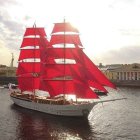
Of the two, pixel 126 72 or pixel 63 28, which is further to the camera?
pixel 126 72

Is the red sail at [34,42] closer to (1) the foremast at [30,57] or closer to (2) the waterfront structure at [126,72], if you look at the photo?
(1) the foremast at [30,57]

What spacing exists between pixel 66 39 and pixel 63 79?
6.64 metres

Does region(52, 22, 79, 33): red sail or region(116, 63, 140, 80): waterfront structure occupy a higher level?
region(52, 22, 79, 33): red sail

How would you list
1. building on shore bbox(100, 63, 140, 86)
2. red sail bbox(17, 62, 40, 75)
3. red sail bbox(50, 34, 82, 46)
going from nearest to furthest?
red sail bbox(50, 34, 82, 46)
red sail bbox(17, 62, 40, 75)
building on shore bbox(100, 63, 140, 86)

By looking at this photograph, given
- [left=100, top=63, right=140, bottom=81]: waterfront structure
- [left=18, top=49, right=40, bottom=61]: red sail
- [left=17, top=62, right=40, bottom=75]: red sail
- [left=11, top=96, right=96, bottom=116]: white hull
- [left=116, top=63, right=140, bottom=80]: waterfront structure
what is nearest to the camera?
[left=11, top=96, right=96, bottom=116]: white hull

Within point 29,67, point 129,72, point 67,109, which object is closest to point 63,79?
point 67,109

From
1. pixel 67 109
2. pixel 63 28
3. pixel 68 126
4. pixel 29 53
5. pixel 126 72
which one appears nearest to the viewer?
pixel 68 126

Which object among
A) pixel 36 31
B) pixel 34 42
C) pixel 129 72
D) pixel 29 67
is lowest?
pixel 29 67

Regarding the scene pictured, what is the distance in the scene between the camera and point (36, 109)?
5541cm

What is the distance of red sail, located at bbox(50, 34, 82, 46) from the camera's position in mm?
53278

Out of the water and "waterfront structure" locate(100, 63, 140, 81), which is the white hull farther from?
"waterfront structure" locate(100, 63, 140, 81)

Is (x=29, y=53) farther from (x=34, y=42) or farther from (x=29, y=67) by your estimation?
(x=29, y=67)

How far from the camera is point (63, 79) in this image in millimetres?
52625

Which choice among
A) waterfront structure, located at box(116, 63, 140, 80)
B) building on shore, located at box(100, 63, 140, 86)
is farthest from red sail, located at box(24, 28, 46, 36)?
waterfront structure, located at box(116, 63, 140, 80)
